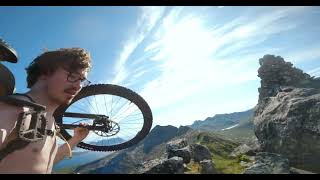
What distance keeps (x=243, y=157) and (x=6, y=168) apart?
6317 inches

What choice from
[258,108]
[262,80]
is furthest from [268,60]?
[258,108]

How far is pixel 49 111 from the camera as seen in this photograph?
11.6 ft

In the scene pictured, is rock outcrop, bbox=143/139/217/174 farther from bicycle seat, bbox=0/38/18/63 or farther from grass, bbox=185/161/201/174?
bicycle seat, bbox=0/38/18/63

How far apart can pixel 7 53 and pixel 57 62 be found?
62cm

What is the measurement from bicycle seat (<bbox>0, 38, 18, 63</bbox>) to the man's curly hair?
445 mm

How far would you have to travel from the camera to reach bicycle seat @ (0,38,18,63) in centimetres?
306

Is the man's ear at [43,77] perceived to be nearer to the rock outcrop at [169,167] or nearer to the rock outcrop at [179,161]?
the rock outcrop at [179,161]

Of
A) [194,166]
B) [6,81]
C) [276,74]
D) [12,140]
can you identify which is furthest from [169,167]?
[276,74]

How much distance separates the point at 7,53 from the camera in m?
3.11

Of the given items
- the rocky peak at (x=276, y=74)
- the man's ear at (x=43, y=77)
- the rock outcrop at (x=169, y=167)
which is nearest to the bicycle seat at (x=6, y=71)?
the man's ear at (x=43, y=77)

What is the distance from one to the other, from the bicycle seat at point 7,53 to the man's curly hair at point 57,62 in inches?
17.5

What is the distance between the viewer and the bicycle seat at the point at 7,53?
3.06 meters

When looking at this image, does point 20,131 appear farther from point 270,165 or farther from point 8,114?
point 270,165
